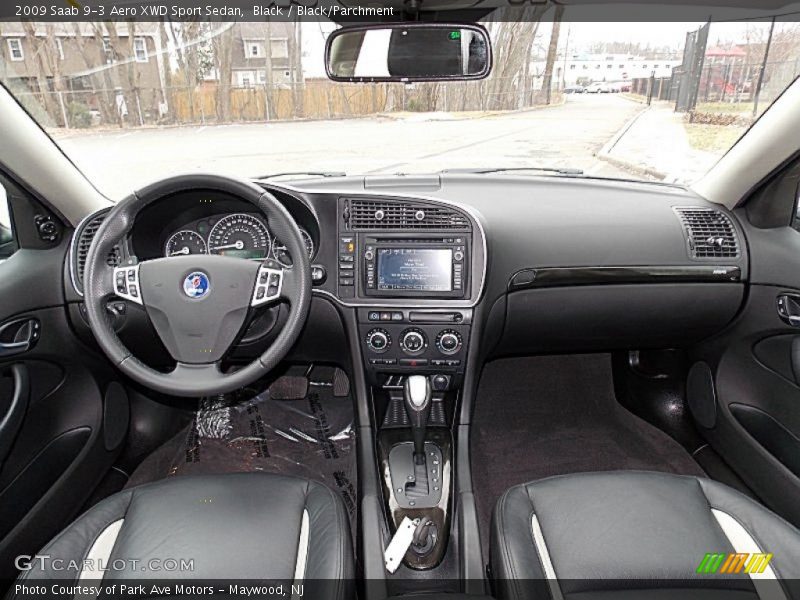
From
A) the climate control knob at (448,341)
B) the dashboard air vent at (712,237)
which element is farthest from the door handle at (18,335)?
the dashboard air vent at (712,237)

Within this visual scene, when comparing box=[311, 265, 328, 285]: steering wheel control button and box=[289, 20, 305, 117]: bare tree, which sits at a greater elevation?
box=[289, 20, 305, 117]: bare tree

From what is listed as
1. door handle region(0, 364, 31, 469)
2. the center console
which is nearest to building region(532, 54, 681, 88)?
the center console

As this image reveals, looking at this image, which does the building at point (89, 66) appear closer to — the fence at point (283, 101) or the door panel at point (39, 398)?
the fence at point (283, 101)

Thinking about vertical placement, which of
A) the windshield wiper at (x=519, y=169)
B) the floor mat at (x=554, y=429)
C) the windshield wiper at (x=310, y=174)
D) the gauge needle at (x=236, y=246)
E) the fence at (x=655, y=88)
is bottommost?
the floor mat at (x=554, y=429)

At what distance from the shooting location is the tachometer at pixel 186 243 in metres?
2.11

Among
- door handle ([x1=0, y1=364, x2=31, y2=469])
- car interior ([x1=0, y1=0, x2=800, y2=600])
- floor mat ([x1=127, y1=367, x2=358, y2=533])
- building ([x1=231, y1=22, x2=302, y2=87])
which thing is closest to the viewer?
car interior ([x1=0, y1=0, x2=800, y2=600])

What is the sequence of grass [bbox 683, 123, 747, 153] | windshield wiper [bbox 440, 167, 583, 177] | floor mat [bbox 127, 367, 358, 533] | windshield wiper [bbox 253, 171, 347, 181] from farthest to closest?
floor mat [bbox 127, 367, 358, 533] → windshield wiper [bbox 440, 167, 583, 177] → windshield wiper [bbox 253, 171, 347, 181] → grass [bbox 683, 123, 747, 153]

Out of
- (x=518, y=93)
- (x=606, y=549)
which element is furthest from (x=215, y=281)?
(x=518, y=93)

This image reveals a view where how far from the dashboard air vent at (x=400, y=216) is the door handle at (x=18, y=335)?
112cm

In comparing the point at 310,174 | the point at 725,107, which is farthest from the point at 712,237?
the point at 310,174

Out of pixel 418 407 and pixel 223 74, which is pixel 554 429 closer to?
pixel 418 407

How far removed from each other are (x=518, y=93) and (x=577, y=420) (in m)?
1.59

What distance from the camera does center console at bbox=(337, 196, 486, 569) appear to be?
Answer: 206 centimetres

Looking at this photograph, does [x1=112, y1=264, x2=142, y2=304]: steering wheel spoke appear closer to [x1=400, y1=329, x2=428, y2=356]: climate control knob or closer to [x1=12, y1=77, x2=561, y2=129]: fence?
[x1=400, y1=329, x2=428, y2=356]: climate control knob
